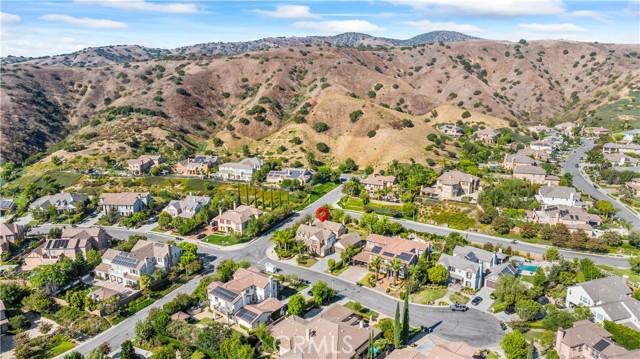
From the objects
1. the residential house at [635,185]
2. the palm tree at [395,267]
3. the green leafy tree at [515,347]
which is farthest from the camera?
the residential house at [635,185]

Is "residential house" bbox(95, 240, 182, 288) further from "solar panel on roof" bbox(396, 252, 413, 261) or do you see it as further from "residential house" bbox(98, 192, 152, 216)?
"solar panel on roof" bbox(396, 252, 413, 261)

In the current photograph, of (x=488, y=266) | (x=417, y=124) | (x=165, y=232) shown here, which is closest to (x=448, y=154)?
(x=417, y=124)

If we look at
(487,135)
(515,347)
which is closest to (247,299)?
(515,347)

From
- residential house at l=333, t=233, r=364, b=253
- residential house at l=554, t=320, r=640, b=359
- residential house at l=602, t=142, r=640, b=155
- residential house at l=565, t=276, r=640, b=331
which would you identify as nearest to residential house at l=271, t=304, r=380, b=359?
residential house at l=554, t=320, r=640, b=359

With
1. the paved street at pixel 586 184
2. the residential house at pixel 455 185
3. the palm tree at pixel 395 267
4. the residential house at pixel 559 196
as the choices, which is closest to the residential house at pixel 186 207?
the palm tree at pixel 395 267

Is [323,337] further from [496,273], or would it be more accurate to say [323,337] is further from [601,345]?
[496,273]

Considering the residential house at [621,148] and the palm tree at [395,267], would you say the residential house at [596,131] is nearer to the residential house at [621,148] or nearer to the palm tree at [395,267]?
the residential house at [621,148]
